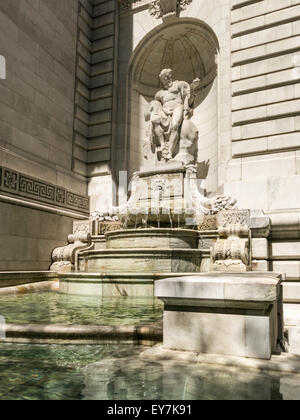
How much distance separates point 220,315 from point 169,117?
10748 millimetres

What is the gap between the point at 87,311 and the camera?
4.77 meters

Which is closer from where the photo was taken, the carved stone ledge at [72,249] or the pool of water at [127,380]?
the pool of water at [127,380]

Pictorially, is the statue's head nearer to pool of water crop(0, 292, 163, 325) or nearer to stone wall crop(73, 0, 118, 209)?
stone wall crop(73, 0, 118, 209)

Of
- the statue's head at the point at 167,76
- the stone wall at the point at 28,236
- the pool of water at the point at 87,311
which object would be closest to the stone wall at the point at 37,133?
the stone wall at the point at 28,236

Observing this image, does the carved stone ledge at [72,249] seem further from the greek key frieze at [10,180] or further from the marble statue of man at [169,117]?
the marble statue of man at [169,117]

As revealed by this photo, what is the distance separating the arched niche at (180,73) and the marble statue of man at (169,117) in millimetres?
1201

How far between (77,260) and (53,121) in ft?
17.4

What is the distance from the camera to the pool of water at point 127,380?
1997mm

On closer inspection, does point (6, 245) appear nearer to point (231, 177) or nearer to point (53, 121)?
point (53, 121)

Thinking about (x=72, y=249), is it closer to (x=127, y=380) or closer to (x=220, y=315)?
(x=220, y=315)

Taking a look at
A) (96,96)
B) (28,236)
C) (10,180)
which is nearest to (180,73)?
(96,96)

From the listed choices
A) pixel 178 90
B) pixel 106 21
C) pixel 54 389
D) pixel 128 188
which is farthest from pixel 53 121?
pixel 54 389

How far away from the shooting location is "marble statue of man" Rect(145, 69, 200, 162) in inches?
491
